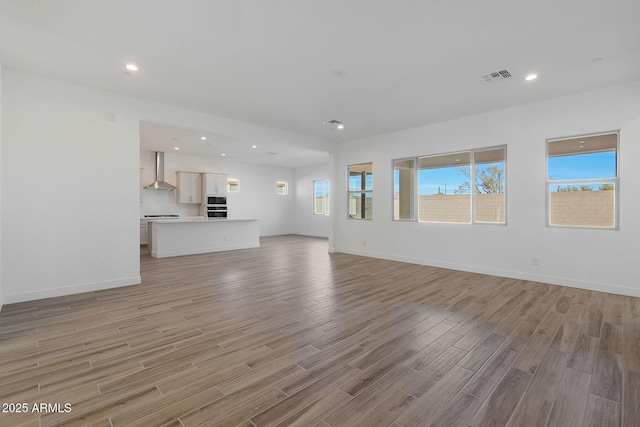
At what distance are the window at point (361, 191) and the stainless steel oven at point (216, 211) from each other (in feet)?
16.6

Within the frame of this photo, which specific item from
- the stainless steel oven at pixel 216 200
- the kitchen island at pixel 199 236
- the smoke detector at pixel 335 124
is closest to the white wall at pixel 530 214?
the smoke detector at pixel 335 124

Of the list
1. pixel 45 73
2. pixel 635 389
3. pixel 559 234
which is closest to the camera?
pixel 635 389

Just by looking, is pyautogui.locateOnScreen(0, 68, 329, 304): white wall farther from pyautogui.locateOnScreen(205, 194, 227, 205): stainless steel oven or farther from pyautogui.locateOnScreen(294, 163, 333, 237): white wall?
pyautogui.locateOnScreen(294, 163, 333, 237): white wall

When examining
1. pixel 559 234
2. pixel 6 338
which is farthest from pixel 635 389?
pixel 6 338

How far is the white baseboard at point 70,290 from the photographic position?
12.0 feet

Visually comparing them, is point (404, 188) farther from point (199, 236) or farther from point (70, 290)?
point (70, 290)

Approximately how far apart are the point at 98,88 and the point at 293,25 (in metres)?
3.34

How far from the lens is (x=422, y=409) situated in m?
1.71

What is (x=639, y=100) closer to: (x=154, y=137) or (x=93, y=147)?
(x=93, y=147)

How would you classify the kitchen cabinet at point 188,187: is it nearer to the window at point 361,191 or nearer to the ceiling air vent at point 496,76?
the window at point 361,191

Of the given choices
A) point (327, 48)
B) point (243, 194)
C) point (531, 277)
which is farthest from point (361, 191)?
point (243, 194)

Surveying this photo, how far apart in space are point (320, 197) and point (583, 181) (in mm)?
8578

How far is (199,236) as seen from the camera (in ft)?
25.0

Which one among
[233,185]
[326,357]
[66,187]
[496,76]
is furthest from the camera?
[233,185]
